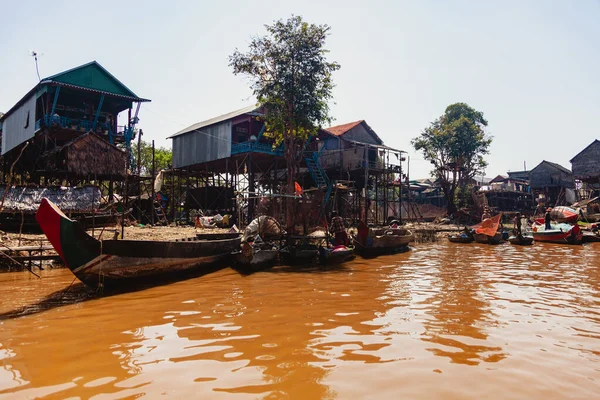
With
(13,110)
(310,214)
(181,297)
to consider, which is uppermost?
(13,110)

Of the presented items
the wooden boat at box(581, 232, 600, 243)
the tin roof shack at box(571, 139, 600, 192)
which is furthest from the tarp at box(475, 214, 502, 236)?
the tin roof shack at box(571, 139, 600, 192)

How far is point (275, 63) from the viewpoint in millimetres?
16750

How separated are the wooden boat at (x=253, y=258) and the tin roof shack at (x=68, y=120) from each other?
10.7 metres

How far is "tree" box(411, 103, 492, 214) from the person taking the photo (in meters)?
31.6

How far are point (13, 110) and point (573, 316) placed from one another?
3024 centimetres

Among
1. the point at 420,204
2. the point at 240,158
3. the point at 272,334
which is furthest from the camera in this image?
the point at 420,204

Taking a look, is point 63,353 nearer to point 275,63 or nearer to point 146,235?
point 146,235

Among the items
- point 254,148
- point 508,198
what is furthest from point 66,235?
point 508,198

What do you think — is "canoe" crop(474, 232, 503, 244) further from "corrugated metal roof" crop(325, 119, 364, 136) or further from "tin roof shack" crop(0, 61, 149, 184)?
"tin roof shack" crop(0, 61, 149, 184)

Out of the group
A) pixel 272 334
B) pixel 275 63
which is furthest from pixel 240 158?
pixel 272 334

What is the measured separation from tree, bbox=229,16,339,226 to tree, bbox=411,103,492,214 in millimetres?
18067

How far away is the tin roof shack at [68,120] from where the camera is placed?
18.6 meters

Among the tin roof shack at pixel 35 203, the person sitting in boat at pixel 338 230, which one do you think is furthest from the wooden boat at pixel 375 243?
the tin roof shack at pixel 35 203

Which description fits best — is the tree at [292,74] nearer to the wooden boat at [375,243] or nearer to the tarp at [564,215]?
the wooden boat at [375,243]
